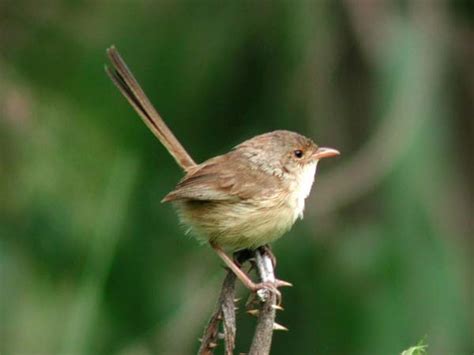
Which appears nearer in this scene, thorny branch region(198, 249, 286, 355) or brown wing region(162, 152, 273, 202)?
thorny branch region(198, 249, 286, 355)

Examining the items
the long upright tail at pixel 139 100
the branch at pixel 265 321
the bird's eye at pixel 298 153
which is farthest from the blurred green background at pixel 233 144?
the branch at pixel 265 321

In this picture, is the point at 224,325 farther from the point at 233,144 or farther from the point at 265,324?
the point at 233,144

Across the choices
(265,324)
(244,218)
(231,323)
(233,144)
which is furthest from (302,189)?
(233,144)

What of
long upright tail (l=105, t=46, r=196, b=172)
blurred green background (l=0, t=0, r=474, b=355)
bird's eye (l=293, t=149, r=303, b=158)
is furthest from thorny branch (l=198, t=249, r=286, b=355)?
blurred green background (l=0, t=0, r=474, b=355)

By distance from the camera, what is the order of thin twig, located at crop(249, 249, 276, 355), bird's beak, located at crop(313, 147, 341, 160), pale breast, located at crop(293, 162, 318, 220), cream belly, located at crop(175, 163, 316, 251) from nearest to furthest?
thin twig, located at crop(249, 249, 276, 355)
cream belly, located at crop(175, 163, 316, 251)
pale breast, located at crop(293, 162, 318, 220)
bird's beak, located at crop(313, 147, 341, 160)

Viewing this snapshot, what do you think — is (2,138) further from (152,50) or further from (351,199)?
(351,199)

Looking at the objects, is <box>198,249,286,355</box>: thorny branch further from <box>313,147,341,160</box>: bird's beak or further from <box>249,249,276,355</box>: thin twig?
<box>313,147,341,160</box>: bird's beak

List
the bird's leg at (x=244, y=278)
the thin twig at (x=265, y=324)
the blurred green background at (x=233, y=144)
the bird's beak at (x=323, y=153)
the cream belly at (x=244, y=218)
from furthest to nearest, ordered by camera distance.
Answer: the blurred green background at (x=233, y=144)
the bird's beak at (x=323, y=153)
the cream belly at (x=244, y=218)
the bird's leg at (x=244, y=278)
the thin twig at (x=265, y=324)

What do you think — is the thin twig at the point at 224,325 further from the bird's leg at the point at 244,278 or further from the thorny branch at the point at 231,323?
the bird's leg at the point at 244,278
